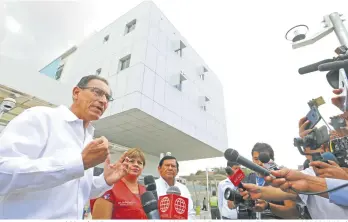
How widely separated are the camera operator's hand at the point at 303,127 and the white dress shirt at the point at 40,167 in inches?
46.5

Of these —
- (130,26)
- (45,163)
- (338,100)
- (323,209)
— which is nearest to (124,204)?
(45,163)

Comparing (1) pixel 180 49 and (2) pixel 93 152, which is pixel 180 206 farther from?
(1) pixel 180 49

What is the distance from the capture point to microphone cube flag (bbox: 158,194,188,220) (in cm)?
124

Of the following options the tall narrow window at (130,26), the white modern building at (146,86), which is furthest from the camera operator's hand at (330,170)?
the tall narrow window at (130,26)

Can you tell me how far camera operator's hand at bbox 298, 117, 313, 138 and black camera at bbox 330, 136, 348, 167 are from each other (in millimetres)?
121

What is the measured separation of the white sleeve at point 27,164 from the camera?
89cm

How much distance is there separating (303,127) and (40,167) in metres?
1.39

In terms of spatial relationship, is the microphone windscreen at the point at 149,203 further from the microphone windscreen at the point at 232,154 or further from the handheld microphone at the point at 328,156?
the handheld microphone at the point at 328,156

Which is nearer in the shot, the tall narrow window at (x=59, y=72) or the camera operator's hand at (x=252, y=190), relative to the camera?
the camera operator's hand at (x=252, y=190)

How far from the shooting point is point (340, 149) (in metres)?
1.06

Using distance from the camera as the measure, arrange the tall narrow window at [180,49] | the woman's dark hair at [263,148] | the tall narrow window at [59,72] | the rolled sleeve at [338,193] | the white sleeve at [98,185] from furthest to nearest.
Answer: the tall narrow window at [59,72] < the tall narrow window at [180,49] < the woman's dark hair at [263,148] < the white sleeve at [98,185] < the rolled sleeve at [338,193]

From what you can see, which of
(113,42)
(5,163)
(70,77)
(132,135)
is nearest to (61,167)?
(5,163)

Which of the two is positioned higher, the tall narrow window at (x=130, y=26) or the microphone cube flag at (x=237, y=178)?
the tall narrow window at (x=130, y=26)

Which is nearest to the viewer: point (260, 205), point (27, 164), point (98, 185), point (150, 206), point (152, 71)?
point (27, 164)
